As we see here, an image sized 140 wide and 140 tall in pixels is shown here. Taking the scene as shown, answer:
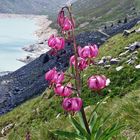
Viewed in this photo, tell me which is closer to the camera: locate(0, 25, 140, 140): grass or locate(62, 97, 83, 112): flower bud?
locate(62, 97, 83, 112): flower bud

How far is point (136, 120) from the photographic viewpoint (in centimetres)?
795

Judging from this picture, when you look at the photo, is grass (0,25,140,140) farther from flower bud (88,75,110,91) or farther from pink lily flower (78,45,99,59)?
pink lily flower (78,45,99,59)

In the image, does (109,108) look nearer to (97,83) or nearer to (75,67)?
(75,67)

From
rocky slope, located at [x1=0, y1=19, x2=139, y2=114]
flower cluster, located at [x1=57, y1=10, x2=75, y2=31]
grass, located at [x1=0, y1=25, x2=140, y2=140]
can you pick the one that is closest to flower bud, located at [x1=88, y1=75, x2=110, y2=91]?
flower cluster, located at [x1=57, y1=10, x2=75, y2=31]

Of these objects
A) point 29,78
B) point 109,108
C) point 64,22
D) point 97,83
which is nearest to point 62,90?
point 97,83

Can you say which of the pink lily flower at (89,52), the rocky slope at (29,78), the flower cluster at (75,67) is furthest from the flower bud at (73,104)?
the rocky slope at (29,78)

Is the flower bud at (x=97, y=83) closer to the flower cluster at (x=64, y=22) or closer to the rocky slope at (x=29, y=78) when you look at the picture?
the flower cluster at (x=64, y=22)

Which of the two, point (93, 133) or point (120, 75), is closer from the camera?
point (93, 133)

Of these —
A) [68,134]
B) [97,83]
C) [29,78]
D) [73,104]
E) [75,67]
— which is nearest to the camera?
[97,83]

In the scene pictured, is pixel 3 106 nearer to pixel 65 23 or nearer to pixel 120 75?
pixel 120 75

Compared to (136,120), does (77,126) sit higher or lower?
higher

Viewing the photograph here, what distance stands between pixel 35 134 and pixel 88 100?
19.5 feet

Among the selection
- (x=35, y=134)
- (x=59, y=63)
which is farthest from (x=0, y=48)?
(x=35, y=134)

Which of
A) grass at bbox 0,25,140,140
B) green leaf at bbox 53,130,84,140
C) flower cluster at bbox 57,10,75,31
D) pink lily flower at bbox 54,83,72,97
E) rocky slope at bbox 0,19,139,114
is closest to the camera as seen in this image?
flower cluster at bbox 57,10,75,31
